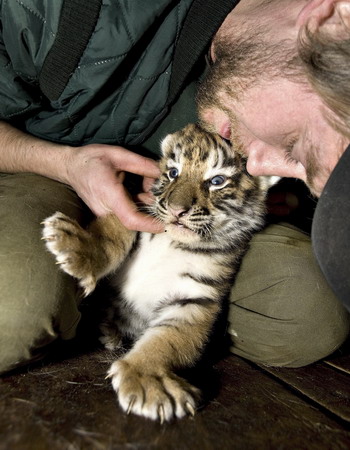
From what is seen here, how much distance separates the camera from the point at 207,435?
40.0 inches

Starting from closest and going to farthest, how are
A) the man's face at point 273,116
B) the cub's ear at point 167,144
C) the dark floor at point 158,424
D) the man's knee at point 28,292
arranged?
1. the dark floor at point 158,424
2. the man's knee at point 28,292
3. the man's face at point 273,116
4. the cub's ear at point 167,144

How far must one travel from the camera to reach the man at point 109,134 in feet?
4.67

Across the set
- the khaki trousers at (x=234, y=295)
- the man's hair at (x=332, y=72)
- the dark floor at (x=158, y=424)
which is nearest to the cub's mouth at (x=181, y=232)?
the khaki trousers at (x=234, y=295)

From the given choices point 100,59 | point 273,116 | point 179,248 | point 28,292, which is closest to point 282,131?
point 273,116

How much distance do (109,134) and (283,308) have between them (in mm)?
1037

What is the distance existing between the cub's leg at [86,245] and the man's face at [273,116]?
57 centimetres

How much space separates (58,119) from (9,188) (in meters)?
0.38

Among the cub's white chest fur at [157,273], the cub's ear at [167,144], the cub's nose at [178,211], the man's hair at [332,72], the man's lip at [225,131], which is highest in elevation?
the man's hair at [332,72]

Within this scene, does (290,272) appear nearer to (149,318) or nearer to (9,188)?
(149,318)

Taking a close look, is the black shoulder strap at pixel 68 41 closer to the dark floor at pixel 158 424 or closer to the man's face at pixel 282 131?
the man's face at pixel 282 131

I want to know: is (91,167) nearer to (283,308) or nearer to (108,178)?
(108,178)

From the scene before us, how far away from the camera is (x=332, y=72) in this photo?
1.18m

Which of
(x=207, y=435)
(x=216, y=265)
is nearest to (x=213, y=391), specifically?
(x=207, y=435)

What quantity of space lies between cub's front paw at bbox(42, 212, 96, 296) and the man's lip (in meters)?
0.69
